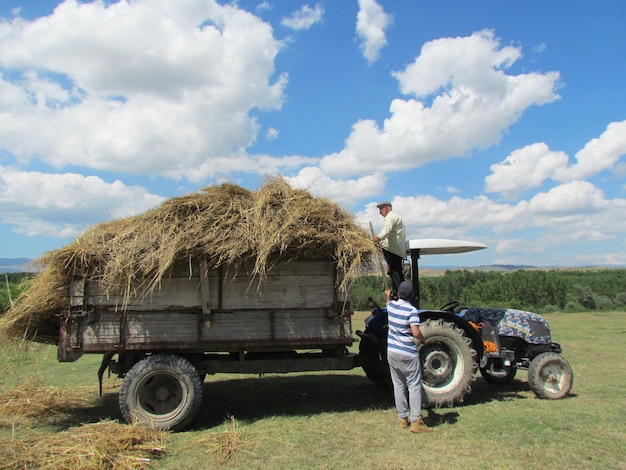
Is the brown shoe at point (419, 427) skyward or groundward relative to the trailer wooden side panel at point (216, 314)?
groundward

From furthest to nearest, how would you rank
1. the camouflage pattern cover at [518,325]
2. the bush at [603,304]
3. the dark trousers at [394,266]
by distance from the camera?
the bush at [603,304] → the camouflage pattern cover at [518,325] → the dark trousers at [394,266]

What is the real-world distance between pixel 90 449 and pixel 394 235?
442 centimetres

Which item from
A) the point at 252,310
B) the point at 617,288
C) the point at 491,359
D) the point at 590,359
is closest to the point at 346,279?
the point at 252,310

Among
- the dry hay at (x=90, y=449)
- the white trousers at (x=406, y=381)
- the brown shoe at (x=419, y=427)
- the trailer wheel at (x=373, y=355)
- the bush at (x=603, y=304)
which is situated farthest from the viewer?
the bush at (x=603, y=304)

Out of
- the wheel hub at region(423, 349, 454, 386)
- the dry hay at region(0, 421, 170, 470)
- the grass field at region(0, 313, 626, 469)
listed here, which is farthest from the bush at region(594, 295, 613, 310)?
the dry hay at region(0, 421, 170, 470)

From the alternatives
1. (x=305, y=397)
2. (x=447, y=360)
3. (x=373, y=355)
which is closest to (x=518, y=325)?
(x=447, y=360)

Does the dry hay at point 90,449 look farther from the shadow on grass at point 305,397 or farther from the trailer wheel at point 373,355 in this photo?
the trailer wheel at point 373,355

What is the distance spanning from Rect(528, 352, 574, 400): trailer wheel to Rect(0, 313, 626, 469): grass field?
181 mm

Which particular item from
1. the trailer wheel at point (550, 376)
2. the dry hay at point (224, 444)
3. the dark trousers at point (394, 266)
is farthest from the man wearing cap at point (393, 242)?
the dry hay at point (224, 444)

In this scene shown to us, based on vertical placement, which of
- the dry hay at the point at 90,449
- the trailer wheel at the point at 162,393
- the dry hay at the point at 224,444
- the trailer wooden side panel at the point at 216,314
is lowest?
the dry hay at the point at 224,444

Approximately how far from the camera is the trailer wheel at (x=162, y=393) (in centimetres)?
546

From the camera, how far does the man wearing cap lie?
6.42 meters

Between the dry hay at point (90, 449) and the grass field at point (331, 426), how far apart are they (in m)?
0.02

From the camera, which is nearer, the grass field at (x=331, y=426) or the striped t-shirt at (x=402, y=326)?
the grass field at (x=331, y=426)
